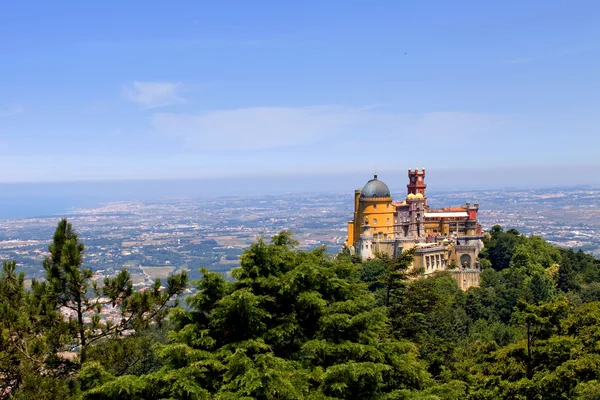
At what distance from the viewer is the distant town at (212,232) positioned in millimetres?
94500

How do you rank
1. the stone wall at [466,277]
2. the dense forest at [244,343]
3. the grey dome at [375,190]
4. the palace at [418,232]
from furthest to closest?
the grey dome at [375,190] → the palace at [418,232] → the stone wall at [466,277] → the dense forest at [244,343]

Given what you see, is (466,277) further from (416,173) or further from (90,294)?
(90,294)

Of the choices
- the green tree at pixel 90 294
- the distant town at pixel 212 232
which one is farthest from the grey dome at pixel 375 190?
the distant town at pixel 212 232

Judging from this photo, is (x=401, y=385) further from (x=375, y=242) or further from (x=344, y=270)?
(x=375, y=242)

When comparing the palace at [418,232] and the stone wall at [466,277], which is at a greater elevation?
the palace at [418,232]

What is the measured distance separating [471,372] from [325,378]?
10.3 meters

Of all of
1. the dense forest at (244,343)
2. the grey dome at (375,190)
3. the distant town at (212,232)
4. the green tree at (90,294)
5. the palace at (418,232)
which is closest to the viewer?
the dense forest at (244,343)

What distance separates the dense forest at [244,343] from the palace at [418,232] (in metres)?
24.7

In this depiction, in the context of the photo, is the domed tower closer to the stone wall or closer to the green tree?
the stone wall

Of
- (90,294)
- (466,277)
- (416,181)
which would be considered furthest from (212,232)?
(90,294)

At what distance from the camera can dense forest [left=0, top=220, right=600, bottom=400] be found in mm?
10188

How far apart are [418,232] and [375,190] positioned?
220 inches

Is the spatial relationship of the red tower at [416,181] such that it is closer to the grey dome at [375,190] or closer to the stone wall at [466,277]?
the grey dome at [375,190]

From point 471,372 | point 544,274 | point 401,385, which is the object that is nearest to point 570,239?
point 544,274
